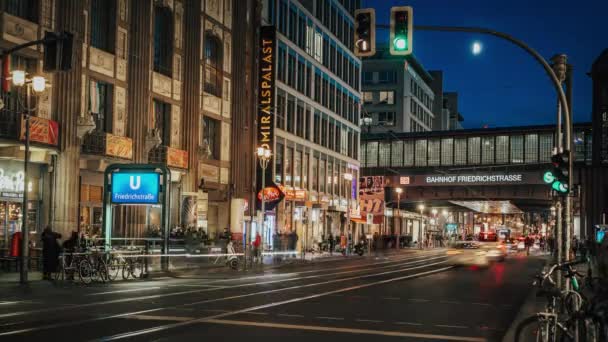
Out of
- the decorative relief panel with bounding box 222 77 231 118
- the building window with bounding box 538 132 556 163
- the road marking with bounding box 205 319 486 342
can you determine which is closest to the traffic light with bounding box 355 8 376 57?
the road marking with bounding box 205 319 486 342

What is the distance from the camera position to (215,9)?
45250 mm

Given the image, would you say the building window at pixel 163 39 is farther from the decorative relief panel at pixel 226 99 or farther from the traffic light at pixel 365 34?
the traffic light at pixel 365 34

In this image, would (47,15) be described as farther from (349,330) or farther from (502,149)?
(502,149)

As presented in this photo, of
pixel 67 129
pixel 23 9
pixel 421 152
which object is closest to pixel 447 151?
pixel 421 152

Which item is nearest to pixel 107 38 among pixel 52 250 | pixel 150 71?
pixel 150 71

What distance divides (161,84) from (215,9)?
8.32 m

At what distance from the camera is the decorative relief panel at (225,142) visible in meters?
45.6

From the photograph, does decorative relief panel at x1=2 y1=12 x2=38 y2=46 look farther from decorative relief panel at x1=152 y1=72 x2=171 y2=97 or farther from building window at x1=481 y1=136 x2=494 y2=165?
building window at x1=481 y1=136 x2=494 y2=165

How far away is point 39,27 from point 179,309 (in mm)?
17588

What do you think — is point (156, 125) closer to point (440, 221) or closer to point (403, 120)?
point (403, 120)

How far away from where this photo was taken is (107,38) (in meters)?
35.1

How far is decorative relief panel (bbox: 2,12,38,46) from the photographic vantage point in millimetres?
28688

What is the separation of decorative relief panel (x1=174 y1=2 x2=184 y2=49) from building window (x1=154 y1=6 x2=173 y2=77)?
45 centimetres

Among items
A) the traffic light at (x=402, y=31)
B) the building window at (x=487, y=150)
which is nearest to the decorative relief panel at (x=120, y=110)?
the traffic light at (x=402, y=31)
